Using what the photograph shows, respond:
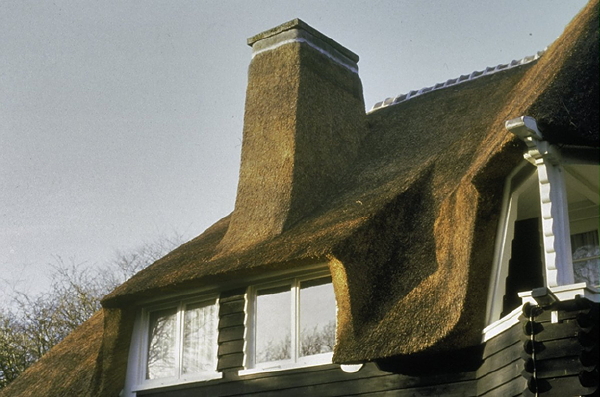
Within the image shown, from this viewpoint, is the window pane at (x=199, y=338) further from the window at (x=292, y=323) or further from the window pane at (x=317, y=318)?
the window pane at (x=317, y=318)

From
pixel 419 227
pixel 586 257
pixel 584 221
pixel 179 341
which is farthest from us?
pixel 179 341

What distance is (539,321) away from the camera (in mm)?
8609

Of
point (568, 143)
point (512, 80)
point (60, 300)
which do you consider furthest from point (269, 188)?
point (60, 300)

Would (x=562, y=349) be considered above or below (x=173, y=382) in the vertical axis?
below

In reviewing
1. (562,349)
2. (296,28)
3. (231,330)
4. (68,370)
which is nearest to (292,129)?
(296,28)

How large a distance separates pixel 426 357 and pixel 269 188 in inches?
192

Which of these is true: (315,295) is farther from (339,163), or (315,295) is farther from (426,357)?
(339,163)

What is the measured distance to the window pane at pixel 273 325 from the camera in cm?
1253

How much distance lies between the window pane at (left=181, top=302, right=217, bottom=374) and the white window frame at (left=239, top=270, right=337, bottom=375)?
72 centimetres

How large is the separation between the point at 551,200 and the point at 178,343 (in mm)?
6812

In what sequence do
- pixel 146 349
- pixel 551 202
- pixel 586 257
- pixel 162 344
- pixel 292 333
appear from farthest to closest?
pixel 146 349 → pixel 162 344 → pixel 292 333 → pixel 586 257 → pixel 551 202

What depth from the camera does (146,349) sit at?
14.3 metres

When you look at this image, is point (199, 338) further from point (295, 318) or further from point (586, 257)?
point (586, 257)

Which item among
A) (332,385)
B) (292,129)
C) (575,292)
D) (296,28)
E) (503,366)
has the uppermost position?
(296,28)
